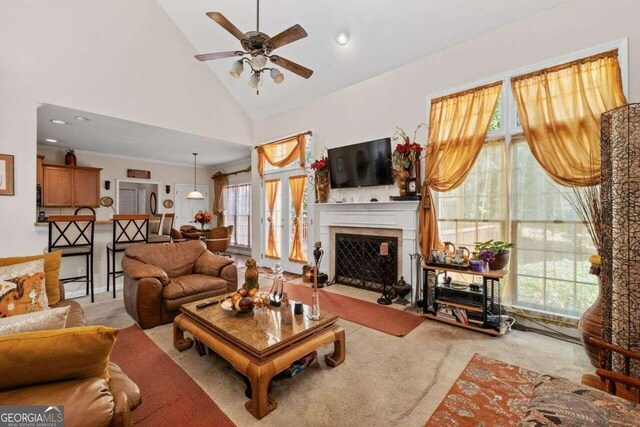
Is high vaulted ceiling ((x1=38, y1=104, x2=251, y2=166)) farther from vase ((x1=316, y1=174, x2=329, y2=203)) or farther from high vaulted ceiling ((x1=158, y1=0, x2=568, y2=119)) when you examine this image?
vase ((x1=316, y1=174, x2=329, y2=203))

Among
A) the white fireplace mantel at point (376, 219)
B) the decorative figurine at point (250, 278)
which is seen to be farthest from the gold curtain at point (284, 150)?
the decorative figurine at point (250, 278)

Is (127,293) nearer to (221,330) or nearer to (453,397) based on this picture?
(221,330)

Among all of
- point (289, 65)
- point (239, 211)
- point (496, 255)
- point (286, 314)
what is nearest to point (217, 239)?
point (239, 211)

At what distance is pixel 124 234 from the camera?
4078 mm

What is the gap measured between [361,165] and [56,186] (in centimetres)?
617

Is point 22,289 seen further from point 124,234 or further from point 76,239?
point 76,239

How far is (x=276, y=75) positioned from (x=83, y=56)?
115 inches

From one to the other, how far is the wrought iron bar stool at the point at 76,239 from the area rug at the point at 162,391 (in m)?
1.86

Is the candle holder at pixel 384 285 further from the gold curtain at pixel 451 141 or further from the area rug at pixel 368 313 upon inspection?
the gold curtain at pixel 451 141

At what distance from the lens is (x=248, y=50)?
264 cm

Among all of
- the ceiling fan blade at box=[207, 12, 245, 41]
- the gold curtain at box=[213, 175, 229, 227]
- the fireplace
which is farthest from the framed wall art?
the gold curtain at box=[213, 175, 229, 227]

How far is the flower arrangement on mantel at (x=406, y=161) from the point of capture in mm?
3678

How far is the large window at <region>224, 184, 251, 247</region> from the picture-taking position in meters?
7.71

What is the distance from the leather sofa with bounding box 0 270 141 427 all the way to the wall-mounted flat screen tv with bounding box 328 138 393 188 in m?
3.69
